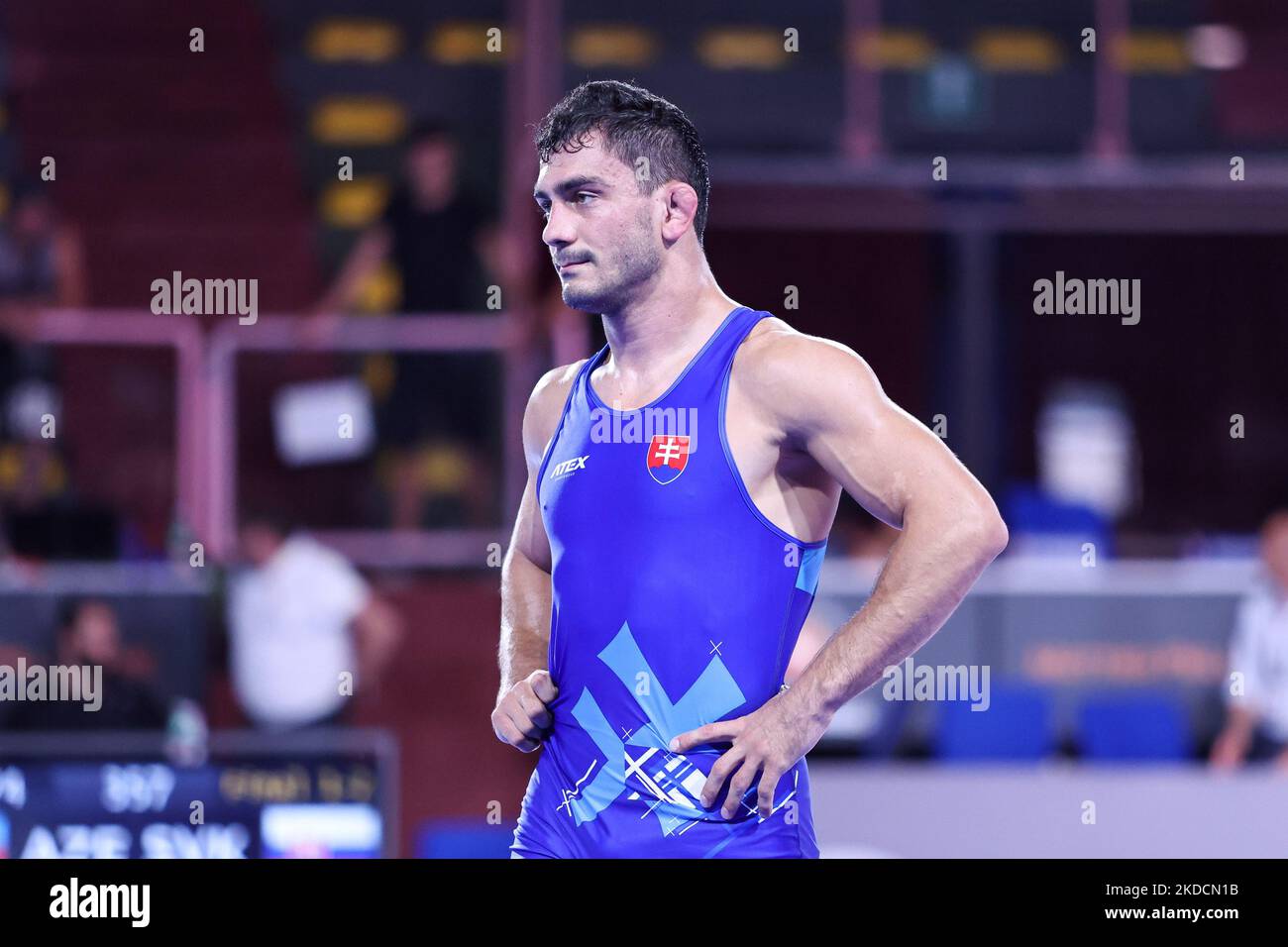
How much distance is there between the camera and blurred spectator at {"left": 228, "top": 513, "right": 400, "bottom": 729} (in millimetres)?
7398

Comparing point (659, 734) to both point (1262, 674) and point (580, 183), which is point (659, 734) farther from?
point (1262, 674)

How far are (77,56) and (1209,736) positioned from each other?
705 cm

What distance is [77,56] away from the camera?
994cm

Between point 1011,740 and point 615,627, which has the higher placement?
point 615,627

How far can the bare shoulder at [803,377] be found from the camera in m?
2.86

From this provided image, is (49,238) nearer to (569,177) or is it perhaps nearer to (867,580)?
(867,580)

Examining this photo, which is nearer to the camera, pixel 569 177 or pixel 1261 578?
pixel 569 177

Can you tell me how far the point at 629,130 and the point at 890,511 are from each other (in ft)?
2.58

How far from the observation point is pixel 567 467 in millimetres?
3055

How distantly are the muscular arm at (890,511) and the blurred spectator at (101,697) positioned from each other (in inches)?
185
